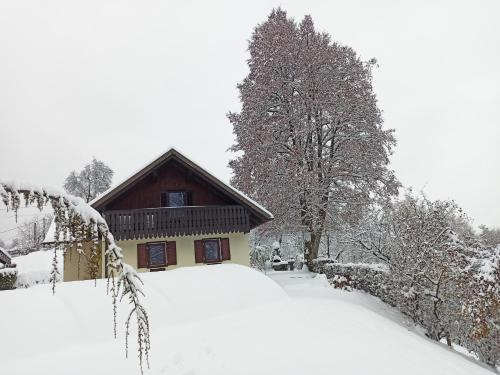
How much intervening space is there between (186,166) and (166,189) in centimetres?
178

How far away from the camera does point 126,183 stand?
1708 cm

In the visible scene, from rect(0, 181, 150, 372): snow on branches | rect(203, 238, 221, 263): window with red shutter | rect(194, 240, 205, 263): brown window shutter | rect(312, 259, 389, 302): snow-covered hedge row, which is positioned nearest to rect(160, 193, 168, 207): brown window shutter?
rect(194, 240, 205, 263): brown window shutter

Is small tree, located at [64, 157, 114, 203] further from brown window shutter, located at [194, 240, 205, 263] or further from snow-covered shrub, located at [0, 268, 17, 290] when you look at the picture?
brown window shutter, located at [194, 240, 205, 263]

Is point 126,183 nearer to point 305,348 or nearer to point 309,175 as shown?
point 309,175

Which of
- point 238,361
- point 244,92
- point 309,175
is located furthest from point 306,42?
point 238,361

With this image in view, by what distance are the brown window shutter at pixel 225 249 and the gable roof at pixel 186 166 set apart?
2158 mm

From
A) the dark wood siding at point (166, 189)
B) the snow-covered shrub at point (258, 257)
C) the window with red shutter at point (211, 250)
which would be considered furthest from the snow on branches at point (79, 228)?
the snow-covered shrub at point (258, 257)

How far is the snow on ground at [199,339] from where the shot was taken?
5992 millimetres

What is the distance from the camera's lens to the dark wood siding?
18422mm

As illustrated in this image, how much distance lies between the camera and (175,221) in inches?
712

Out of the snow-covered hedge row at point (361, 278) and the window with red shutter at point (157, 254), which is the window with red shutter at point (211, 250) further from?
the snow-covered hedge row at point (361, 278)

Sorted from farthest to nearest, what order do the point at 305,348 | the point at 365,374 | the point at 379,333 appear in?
the point at 379,333 < the point at 305,348 < the point at 365,374

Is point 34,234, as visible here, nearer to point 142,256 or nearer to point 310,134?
point 142,256

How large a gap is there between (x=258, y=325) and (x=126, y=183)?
10.9 m
